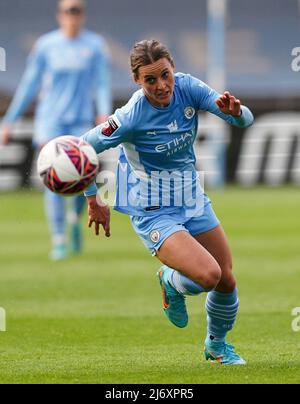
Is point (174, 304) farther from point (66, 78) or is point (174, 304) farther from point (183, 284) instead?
point (66, 78)

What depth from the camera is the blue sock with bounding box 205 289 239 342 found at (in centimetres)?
727

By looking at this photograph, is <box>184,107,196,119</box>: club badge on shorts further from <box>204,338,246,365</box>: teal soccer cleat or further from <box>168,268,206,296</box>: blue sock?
<box>204,338,246,365</box>: teal soccer cleat

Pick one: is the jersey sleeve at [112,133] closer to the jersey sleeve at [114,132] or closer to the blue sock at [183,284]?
the jersey sleeve at [114,132]

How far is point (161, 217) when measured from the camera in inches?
281

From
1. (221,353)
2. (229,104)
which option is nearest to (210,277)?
(221,353)

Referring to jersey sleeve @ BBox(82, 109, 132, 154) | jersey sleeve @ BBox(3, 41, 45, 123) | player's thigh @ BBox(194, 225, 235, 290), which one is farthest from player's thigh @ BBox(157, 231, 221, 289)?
jersey sleeve @ BBox(3, 41, 45, 123)

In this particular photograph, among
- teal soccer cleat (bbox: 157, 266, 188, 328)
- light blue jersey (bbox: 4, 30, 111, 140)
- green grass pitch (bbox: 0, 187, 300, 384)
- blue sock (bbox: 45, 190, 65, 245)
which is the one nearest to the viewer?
green grass pitch (bbox: 0, 187, 300, 384)

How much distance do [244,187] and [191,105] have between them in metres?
19.2

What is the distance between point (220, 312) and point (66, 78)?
24.8ft

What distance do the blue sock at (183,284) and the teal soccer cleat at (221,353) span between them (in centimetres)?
49

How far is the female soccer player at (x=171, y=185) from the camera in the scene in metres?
6.86

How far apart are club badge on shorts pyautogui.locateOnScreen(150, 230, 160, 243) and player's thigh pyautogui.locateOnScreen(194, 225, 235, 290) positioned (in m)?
0.30

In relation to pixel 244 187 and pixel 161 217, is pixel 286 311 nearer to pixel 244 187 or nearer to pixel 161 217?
pixel 161 217
